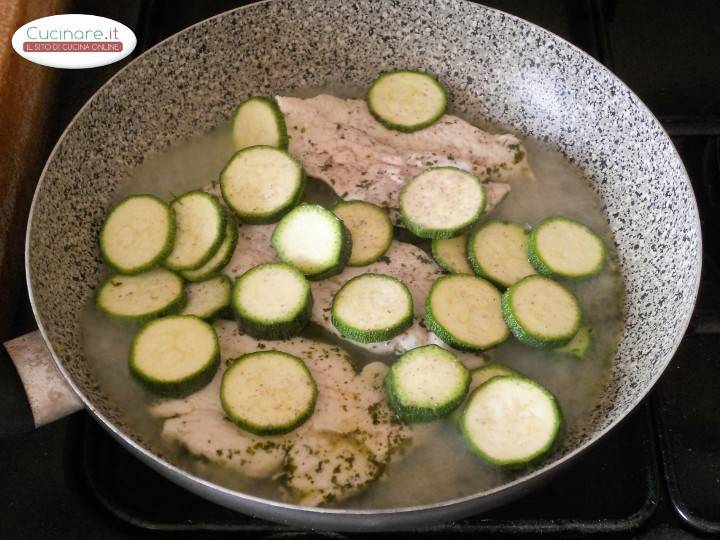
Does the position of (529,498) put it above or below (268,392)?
below

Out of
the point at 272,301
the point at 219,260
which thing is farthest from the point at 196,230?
the point at 272,301

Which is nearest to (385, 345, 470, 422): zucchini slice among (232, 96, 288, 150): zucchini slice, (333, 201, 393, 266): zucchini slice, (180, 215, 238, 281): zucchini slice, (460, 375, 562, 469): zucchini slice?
(460, 375, 562, 469): zucchini slice

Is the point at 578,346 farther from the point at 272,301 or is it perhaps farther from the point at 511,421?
the point at 272,301

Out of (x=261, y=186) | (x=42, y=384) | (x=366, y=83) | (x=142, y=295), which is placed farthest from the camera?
(x=366, y=83)

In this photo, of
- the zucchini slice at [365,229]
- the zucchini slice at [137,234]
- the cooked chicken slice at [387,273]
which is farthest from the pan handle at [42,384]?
the zucchini slice at [365,229]

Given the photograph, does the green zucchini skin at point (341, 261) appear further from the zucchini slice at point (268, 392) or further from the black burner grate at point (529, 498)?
the black burner grate at point (529, 498)

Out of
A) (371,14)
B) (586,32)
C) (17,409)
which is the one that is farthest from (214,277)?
(586,32)

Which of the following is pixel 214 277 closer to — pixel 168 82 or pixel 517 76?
pixel 168 82
